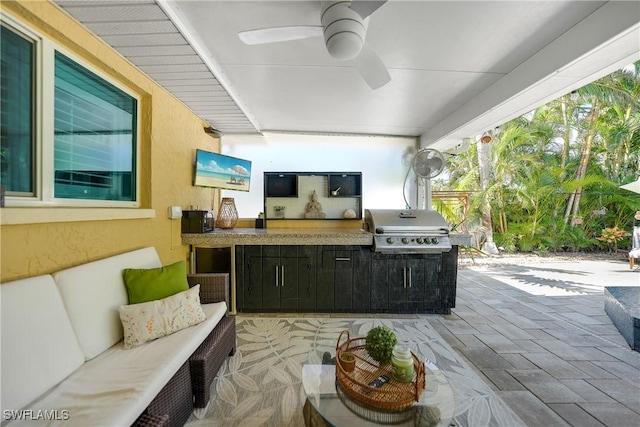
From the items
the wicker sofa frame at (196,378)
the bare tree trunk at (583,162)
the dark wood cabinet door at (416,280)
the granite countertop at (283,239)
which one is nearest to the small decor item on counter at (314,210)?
the granite countertop at (283,239)

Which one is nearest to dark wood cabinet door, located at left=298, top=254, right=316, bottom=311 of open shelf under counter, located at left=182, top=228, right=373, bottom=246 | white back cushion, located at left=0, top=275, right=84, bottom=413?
open shelf under counter, located at left=182, top=228, right=373, bottom=246

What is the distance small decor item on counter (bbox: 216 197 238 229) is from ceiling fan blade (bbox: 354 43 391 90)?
2.46 metres

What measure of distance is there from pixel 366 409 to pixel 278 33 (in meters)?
2.06

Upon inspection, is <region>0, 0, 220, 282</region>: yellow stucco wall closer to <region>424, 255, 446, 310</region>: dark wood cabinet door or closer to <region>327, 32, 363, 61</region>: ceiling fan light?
<region>327, 32, 363, 61</region>: ceiling fan light

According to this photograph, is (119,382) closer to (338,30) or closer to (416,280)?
(338,30)

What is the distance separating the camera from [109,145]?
2008 millimetres

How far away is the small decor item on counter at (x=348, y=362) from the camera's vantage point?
1.37m

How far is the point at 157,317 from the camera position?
1.62m

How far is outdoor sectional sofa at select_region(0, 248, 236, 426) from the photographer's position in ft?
3.42

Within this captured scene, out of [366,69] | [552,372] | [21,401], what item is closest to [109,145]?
[21,401]

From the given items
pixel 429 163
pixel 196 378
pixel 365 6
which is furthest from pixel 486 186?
pixel 196 378

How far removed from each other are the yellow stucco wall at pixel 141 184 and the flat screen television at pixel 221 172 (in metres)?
0.13

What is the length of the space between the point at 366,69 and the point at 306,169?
2.34m

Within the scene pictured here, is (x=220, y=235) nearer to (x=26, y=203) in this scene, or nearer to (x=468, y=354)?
(x=26, y=203)
